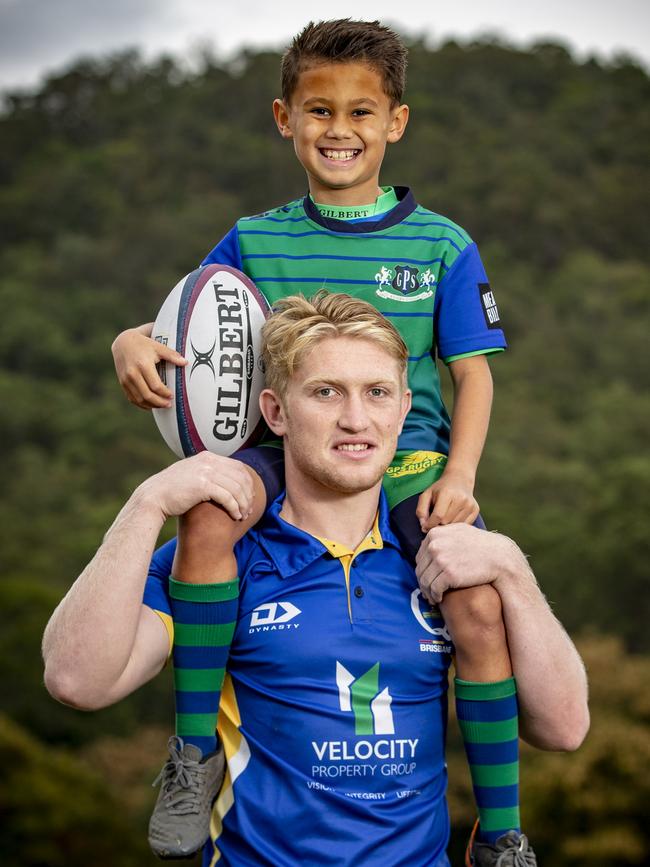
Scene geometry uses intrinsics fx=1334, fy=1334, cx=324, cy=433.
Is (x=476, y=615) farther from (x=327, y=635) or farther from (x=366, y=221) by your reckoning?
(x=366, y=221)

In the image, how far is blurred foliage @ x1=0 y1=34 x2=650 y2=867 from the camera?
2297 cm

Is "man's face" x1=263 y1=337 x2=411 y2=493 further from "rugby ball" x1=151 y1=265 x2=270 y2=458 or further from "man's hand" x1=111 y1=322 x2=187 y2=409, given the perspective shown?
"man's hand" x1=111 y1=322 x2=187 y2=409

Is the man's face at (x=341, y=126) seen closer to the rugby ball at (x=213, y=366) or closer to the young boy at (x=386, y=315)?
the young boy at (x=386, y=315)

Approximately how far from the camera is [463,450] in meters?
4.16

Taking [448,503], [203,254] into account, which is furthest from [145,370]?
[203,254]

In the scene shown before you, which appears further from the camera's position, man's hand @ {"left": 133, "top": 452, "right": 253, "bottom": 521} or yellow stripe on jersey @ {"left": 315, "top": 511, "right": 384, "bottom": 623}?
yellow stripe on jersey @ {"left": 315, "top": 511, "right": 384, "bottom": 623}

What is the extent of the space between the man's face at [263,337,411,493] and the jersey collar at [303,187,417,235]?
0.62 meters

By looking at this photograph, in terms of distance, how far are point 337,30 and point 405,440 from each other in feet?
4.38

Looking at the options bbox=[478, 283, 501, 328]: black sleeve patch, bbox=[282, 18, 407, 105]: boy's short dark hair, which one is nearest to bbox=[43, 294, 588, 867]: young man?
bbox=[478, 283, 501, 328]: black sleeve patch

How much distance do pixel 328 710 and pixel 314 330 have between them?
3.62ft

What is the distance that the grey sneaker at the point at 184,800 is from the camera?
379cm

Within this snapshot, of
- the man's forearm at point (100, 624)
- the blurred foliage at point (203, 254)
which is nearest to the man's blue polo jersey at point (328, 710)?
the man's forearm at point (100, 624)

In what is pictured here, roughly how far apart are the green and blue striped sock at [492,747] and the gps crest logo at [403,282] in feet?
4.11

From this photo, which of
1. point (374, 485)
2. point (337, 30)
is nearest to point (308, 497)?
point (374, 485)
